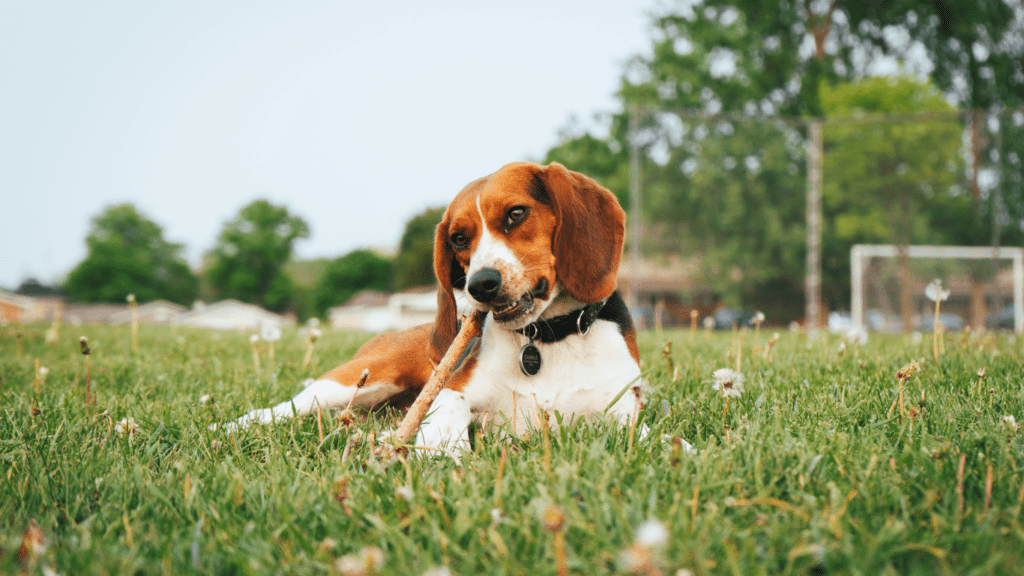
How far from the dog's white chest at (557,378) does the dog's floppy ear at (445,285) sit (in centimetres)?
20

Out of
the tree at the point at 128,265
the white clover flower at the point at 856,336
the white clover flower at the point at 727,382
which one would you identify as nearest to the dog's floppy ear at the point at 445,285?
the white clover flower at the point at 727,382

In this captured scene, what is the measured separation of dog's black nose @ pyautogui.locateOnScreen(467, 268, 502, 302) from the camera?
6.93 feet

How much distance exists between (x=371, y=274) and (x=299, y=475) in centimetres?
6685

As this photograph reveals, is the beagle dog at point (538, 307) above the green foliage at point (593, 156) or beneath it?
beneath

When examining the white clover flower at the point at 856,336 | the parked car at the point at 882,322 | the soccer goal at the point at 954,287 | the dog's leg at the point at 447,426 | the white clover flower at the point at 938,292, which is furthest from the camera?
the parked car at the point at 882,322

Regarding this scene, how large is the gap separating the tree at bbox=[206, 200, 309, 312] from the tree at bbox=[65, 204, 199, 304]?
2.82 meters

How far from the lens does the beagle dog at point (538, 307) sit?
234 centimetres

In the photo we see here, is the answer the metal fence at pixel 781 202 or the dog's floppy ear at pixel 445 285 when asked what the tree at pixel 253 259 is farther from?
the dog's floppy ear at pixel 445 285

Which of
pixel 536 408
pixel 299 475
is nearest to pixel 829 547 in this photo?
pixel 536 408

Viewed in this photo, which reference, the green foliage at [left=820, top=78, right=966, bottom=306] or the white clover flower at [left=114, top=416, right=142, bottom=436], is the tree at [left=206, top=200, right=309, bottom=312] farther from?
the white clover flower at [left=114, top=416, right=142, bottom=436]

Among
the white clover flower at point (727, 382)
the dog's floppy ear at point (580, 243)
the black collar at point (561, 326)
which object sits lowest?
the white clover flower at point (727, 382)

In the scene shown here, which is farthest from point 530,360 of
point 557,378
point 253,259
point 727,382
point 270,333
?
point 253,259

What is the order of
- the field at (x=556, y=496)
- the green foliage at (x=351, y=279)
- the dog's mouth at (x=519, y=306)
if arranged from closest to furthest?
the field at (x=556, y=496), the dog's mouth at (x=519, y=306), the green foliage at (x=351, y=279)

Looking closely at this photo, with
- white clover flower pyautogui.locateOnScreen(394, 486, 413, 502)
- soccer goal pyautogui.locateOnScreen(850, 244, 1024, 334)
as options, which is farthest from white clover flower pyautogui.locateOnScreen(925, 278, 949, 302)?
soccer goal pyautogui.locateOnScreen(850, 244, 1024, 334)
